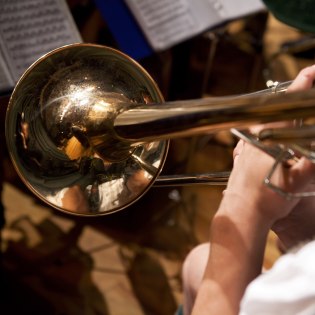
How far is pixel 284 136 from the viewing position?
507mm

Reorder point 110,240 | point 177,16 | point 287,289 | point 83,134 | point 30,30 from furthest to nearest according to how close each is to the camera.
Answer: point 110,240, point 177,16, point 30,30, point 83,134, point 287,289

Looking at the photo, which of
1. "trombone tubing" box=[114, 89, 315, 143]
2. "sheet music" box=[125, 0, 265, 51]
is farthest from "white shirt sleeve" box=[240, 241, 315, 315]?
"sheet music" box=[125, 0, 265, 51]

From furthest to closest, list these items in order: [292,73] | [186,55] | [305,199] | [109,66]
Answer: [292,73] → [186,55] → [109,66] → [305,199]

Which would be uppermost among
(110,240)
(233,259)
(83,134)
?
(83,134)

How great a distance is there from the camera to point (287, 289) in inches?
19.2

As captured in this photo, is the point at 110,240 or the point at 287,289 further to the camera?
the point at 110,240

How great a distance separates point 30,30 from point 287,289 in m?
0.93

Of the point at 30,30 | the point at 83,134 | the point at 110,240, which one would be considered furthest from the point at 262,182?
the point at 110,240

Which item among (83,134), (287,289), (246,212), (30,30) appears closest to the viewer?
(287,289)

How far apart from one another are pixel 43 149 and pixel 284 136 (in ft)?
1.47

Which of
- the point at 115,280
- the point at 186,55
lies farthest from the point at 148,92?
the point at 186,55

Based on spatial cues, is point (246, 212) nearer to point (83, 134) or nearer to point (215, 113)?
point (215, 113)

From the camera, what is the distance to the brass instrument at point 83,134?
739mm

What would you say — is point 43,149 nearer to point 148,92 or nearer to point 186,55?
point 148,92
